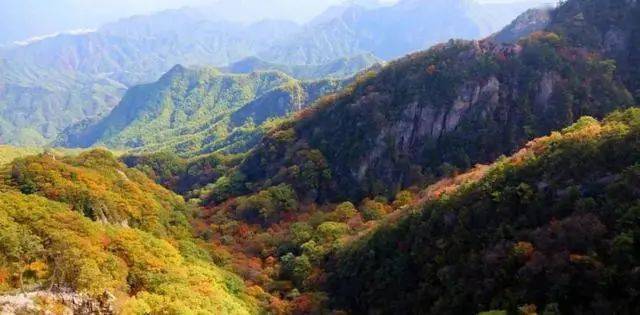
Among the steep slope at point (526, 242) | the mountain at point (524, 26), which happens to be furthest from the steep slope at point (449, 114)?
the mountain at point (524, 26)

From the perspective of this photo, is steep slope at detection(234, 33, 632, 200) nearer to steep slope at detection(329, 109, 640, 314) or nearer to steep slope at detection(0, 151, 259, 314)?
steep slope at detection(329, 109, 640, 314)

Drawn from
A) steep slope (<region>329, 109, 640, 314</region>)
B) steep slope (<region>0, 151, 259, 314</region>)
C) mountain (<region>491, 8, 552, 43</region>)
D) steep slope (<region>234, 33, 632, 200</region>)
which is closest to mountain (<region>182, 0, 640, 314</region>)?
steep slope (<region>329, 109, 640, 314</region>)

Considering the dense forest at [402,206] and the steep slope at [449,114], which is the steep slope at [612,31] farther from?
the steep slope at [449,114]

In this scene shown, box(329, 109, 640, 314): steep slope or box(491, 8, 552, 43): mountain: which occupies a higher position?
box(491, 8, 552, 43): mountain

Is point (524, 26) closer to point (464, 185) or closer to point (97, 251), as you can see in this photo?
point (464, 185)

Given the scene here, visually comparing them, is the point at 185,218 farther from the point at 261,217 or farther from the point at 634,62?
the point at 634,62

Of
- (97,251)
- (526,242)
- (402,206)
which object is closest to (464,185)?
(526,242)

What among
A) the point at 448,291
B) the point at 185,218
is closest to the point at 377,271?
the point at 448,291
